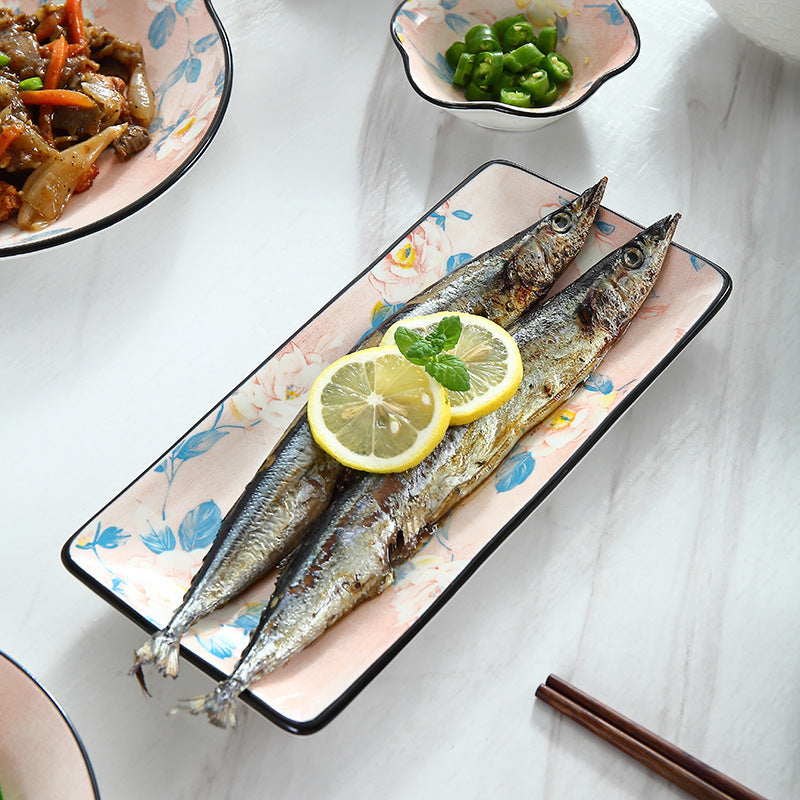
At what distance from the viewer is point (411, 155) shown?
198 cm

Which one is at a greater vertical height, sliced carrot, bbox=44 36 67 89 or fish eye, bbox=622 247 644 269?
fish eye, bbox=622 247 644 269

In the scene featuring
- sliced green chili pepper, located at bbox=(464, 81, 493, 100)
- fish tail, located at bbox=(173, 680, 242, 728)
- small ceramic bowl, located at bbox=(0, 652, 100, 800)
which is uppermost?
sliced green chili pepper, located at bbox=(464, 81, 493, 100)

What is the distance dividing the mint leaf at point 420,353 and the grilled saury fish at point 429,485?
0.14 meters

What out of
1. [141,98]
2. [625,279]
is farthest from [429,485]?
[141,98]

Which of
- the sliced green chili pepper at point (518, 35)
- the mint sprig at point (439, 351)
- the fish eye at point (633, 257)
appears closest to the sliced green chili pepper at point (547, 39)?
the sliced green chili pepper at point (518, 35)

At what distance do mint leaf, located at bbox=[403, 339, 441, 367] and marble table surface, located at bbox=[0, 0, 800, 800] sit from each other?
1.25 feet

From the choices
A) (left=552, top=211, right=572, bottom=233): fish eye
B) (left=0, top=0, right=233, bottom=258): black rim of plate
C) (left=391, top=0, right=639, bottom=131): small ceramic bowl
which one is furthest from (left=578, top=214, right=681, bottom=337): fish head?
(left=0, top=0, right=233, bottom=258): black rim of plate

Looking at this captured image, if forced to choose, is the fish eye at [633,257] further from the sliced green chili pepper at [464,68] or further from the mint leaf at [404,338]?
the sliced green chili pepper at [464,68]

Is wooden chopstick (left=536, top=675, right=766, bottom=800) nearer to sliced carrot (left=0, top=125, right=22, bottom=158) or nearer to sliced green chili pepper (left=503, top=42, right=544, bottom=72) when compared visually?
sliced green chili pepper (left=503, top=42, right=544, bottom=72)

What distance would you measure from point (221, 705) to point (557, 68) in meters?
1.60

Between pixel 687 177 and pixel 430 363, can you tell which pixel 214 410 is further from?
Answer: pixel 687 177

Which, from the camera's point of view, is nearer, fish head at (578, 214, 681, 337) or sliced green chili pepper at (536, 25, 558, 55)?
fish head at (578, 214, 681, 337)

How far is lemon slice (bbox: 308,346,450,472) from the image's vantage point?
1368 mm

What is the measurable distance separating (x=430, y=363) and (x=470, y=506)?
27 cm
